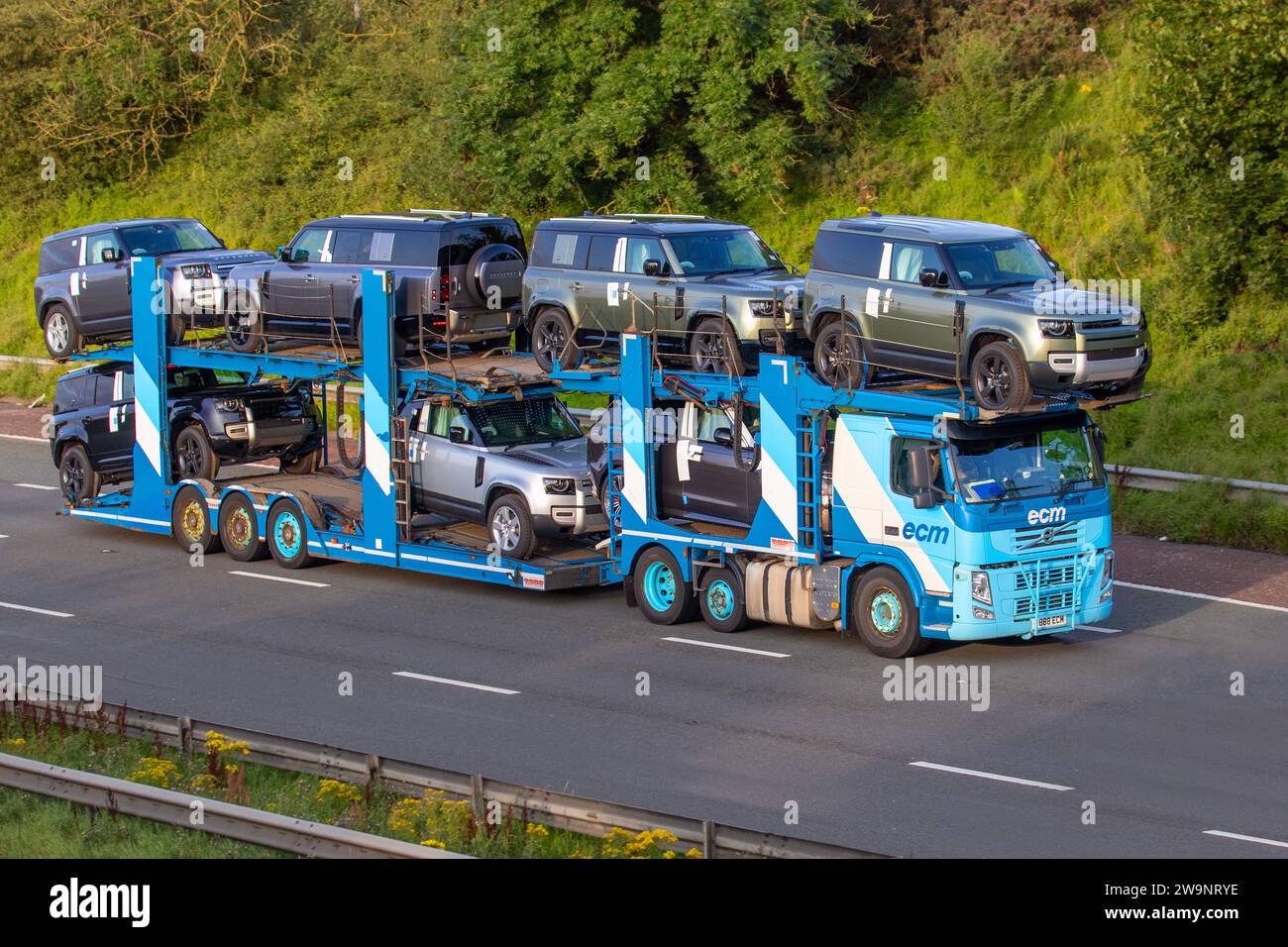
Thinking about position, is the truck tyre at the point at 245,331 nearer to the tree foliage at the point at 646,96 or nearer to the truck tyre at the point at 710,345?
the truck tyre at the point at 710,345

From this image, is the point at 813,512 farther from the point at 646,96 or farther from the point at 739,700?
the point at 646,96

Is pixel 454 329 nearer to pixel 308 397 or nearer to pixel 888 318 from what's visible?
pixel 308 397

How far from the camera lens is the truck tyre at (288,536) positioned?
2112 centimetres

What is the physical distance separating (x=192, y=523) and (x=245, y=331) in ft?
8.33

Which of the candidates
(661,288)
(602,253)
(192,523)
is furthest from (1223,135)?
(192,523)

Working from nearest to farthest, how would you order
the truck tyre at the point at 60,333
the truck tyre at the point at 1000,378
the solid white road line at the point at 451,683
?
the truck tyre at the point at 1000,378
the solid white road line at the point at 451,683
the truck tyre at the point at 60,333

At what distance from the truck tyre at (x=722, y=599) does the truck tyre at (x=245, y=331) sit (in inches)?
287

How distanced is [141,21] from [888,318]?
31.8m

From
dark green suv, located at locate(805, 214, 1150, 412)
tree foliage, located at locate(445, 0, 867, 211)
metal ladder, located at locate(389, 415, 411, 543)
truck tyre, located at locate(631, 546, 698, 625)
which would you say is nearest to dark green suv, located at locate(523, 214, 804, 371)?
dark green suv, located at locate(805, 214, 1150, 412)

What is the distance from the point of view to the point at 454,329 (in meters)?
20.9

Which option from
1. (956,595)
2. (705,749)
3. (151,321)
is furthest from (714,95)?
(705,749)

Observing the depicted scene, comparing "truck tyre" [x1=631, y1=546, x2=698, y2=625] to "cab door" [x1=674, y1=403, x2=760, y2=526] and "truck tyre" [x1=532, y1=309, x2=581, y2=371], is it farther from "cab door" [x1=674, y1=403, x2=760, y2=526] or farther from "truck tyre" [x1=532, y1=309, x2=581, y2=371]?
"truck tyre" [x1=532, y1=309, x2=581, y2=371]

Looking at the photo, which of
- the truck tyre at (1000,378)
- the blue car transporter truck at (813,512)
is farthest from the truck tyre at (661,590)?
the truck tyre at (1000,378)

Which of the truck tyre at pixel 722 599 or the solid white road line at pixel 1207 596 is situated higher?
the truck tyre at pixel 722 599
